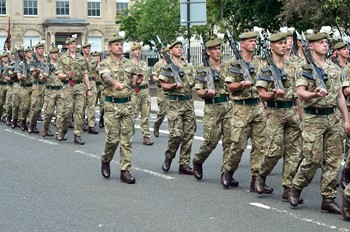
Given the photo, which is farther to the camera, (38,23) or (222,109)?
(38,23)

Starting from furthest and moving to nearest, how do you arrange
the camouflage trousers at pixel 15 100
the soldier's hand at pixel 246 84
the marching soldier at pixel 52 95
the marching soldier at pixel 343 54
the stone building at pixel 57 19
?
the stone building at pixel 57 19 < the camouflage trousers at pixel 15 100 < the marching soldier at pixel 52 95 < the marching soldier at pixel 343 54 < the soldier's hand at pixel 246 84

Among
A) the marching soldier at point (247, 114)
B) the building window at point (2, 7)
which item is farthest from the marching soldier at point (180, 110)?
the building window at point (2, 7)

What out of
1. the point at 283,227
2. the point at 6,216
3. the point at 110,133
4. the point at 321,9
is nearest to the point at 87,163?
the point at 110,133

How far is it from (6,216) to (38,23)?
59947 mm

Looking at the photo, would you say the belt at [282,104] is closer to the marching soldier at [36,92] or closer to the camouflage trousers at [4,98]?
the marching soldier at [36,92]

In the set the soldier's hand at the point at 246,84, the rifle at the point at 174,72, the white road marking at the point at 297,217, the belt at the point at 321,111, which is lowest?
the white road marking at the point at 297,217

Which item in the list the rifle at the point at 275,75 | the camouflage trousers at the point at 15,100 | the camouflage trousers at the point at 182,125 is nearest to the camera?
the rifle at the point at 275,75

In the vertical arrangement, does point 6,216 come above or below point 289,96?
below

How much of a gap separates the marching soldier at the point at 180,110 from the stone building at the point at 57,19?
181ft

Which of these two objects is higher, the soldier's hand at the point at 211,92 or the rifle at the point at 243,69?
the rifle at the point at 243,69

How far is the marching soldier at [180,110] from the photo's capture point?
11094 millimetres

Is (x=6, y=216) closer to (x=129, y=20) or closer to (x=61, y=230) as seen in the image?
(x=61, y=230)

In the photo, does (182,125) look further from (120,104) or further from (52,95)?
(52,95)

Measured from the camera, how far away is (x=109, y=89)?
1077 cm
